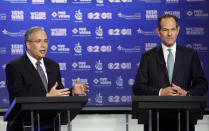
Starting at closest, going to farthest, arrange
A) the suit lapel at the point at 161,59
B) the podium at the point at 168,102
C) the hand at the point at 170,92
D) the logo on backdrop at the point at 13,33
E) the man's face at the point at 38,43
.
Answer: the podium at the point at 168,102 → the hand at the point at 170,92 → the suit lapel at the point at 161,59 → the man's face at the point at 38,43 → the logo on backdrop at the point at 13,33

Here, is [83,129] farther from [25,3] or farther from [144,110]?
[144,110]

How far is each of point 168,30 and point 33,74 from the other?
4.11 ft

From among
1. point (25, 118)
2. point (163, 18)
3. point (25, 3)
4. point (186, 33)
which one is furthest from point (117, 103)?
point (25, 118)

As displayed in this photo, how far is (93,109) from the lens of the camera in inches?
233

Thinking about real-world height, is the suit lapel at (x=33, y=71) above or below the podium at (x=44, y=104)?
above

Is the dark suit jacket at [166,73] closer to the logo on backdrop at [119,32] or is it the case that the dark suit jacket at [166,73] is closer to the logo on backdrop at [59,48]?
the logo on backdrop at [119,32]

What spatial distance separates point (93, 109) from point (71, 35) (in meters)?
1.01

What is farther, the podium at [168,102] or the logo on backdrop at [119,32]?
the logo on backdrop at [119,32]

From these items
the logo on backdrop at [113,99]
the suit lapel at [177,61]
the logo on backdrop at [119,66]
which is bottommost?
the logo on backdrop at [113,99]

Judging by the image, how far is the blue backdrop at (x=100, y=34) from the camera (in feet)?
19.1

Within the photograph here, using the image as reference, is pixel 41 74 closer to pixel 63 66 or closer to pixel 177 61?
pixel 177 61

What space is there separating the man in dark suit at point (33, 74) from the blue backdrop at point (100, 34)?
1.66 m

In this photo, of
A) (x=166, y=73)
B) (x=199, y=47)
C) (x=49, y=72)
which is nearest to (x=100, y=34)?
(x=199, y=47)

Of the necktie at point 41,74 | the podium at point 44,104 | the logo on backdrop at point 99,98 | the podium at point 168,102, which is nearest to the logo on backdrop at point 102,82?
the logo on backdrop at point 99,98
